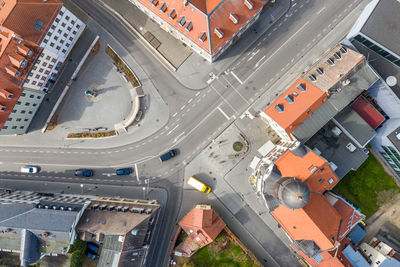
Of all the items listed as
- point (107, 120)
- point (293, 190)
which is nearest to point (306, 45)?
point (293, 190)

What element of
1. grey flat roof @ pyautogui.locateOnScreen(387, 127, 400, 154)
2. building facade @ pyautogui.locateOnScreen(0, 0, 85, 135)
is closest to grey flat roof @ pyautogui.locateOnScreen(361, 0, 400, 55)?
grey flat roof @ pyautogui.locateOnScreen(387, 127, 400, 154)

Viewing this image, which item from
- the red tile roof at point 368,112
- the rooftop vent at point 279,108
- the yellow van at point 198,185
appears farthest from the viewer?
the yellow van at point 198,185

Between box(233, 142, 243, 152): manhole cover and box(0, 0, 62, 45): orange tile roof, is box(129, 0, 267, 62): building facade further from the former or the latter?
box(233, 142, 243, 152): manhole cover

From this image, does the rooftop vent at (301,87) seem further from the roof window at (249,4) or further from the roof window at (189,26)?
the roof window at (189,26)

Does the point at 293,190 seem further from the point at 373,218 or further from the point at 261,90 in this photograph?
the point at 373,218

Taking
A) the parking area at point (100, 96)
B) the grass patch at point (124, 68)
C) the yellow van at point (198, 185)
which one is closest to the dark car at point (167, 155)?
the yellow van at point (198, 185)

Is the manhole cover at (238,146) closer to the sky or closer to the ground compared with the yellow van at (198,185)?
closer to the sky
